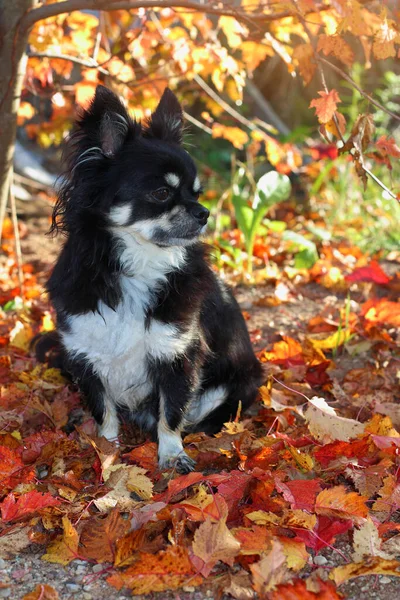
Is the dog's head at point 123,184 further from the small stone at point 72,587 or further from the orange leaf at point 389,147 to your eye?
the small stone at point 72,587

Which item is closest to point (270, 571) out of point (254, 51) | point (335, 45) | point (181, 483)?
point (181, 483)

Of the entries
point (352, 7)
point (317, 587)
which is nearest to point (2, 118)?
point (352, 7)

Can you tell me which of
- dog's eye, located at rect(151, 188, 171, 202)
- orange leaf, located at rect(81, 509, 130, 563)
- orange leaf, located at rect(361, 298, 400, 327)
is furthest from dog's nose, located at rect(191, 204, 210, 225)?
orange leaf, located at rect(361, 298, 400, 327)

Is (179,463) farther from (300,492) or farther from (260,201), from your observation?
(260,201)

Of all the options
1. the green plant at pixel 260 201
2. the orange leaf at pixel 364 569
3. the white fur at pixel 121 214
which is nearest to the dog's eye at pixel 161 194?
the white fur at pixel 121 214

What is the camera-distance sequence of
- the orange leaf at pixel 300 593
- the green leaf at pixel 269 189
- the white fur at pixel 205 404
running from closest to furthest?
1. the orange leaf at pixel 300 593
2. the white fur at pixel 205 404
3. the green leaf at pixel 269 189

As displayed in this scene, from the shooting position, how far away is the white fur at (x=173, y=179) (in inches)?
114

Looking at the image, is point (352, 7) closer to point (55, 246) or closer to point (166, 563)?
point (166, 563)

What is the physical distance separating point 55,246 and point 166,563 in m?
4.23

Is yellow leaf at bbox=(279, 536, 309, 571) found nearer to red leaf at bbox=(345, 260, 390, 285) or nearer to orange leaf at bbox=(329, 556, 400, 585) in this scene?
orange leaf at bbox=(329, 556, 400, 585)

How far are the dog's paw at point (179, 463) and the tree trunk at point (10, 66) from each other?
2.06m

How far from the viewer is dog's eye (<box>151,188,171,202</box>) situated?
9.43ft

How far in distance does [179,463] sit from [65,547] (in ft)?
2.51

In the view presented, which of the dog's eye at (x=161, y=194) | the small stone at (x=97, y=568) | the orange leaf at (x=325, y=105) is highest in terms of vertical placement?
the orange leaf at (x=325, y=105)
